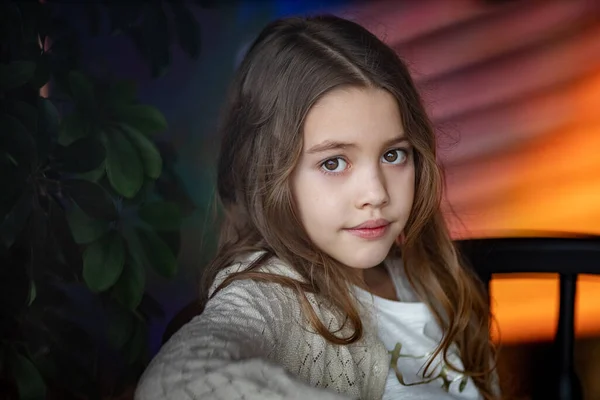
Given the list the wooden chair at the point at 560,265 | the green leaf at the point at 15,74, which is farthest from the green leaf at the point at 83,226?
the wooden chair at the point at 560,265

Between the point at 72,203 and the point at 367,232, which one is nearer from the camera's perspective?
the point at 367,232

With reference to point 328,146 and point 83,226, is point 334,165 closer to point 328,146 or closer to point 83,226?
point 328,146

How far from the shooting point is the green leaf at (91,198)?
1207 millimetres

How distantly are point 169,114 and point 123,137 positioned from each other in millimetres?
228

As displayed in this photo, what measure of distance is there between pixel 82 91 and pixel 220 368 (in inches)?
26.3

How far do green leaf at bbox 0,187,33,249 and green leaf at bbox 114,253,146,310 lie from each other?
184mm

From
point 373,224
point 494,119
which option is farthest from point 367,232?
point 494,119

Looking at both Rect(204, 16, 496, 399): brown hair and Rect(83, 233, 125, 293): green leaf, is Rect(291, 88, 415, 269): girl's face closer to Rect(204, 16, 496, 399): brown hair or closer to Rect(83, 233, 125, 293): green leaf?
Rect(204, 16, 496, 399): brown hair

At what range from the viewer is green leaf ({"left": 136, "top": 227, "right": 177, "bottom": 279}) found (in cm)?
131

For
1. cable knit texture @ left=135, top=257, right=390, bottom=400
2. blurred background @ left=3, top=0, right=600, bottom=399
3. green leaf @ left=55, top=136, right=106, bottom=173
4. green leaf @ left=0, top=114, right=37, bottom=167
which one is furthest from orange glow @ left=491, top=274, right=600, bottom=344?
green leaf @ left=0, top=114, right=37, bottom=167

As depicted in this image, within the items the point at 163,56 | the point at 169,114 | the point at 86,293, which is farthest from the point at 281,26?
the point at 86,293

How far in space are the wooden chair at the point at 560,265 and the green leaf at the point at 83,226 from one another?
0.62 metres

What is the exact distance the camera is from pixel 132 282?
127cm

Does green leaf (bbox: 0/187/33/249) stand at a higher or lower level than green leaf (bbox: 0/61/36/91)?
lower
